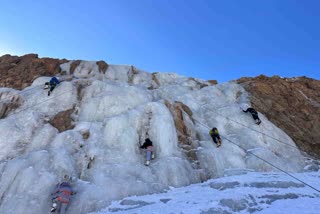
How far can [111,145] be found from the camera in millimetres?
19938

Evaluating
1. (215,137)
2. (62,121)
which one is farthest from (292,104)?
(62,121)

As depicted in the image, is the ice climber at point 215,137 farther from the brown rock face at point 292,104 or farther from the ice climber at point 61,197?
the ice climber at point 61,197

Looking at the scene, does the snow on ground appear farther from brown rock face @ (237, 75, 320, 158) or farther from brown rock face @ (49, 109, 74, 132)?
brown rock face @ (237, 75, 320, 158)

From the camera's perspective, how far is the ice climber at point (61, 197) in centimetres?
1455

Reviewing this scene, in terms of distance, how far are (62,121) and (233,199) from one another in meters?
13.6

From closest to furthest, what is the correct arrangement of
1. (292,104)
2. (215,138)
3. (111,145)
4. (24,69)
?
(111,145) → (215,138) → (292,104) → (24,69)

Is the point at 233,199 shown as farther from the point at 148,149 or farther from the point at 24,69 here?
the point at 24,69

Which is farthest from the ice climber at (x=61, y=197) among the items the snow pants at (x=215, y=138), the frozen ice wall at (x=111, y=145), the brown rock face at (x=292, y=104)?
the brown rock face at (x=292, y=104)

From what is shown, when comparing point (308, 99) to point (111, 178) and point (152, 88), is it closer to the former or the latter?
point (152, 88)

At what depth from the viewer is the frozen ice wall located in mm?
16250

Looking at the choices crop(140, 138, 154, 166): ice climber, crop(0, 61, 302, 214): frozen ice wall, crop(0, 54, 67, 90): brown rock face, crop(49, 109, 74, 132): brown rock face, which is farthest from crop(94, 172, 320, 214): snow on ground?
crop(0, 54, 67, 90): brown rock face

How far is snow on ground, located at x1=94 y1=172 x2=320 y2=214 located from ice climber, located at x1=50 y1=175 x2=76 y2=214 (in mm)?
1819

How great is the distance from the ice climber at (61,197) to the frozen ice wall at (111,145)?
0.49 metres

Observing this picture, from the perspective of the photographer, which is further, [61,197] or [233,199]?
[61,197]
